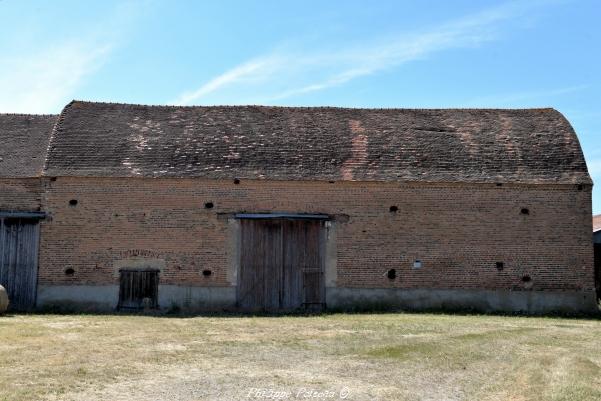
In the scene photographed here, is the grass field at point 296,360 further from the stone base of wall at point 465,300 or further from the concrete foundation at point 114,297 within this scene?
the stone base of wall at point 465,300

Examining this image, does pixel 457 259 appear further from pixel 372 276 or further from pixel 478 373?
pixel 478 373

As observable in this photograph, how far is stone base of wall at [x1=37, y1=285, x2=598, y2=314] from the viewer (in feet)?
60.0

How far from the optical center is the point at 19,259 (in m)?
18.5

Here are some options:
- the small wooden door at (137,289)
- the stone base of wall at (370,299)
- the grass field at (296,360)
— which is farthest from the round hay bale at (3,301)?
the small wooden door at (137,289)

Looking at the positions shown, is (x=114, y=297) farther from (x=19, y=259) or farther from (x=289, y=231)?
(x=289, y=231)

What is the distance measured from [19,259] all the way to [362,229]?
999 centimetres

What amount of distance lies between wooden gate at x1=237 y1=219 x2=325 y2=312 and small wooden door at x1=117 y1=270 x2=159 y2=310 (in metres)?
2.44

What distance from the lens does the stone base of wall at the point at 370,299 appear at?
60.0 ft

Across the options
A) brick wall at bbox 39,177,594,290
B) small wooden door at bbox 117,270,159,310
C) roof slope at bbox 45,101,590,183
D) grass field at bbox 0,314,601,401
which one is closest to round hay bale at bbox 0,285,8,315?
grass field at bbox 0,314,601,401

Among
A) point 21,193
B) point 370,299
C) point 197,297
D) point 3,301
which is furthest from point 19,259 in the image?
point 370,299

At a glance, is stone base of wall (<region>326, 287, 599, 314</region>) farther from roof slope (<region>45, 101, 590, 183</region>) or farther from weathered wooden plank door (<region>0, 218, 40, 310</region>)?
weathered wooden plank door (<region>0, 218, 40, 310</region>)

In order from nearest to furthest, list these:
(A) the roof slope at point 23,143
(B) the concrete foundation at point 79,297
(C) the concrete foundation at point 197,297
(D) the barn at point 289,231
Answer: (B) the concrete foundation at point 79,297 < (C) the concrete foundation at point 197,297 < (D) the barn at point 289,231 < (A) the roof slope at point 23,143

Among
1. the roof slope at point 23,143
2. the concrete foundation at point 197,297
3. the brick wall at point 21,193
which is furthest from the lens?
the roof slope at point 23,143

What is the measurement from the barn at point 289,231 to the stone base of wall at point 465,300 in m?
0.04
